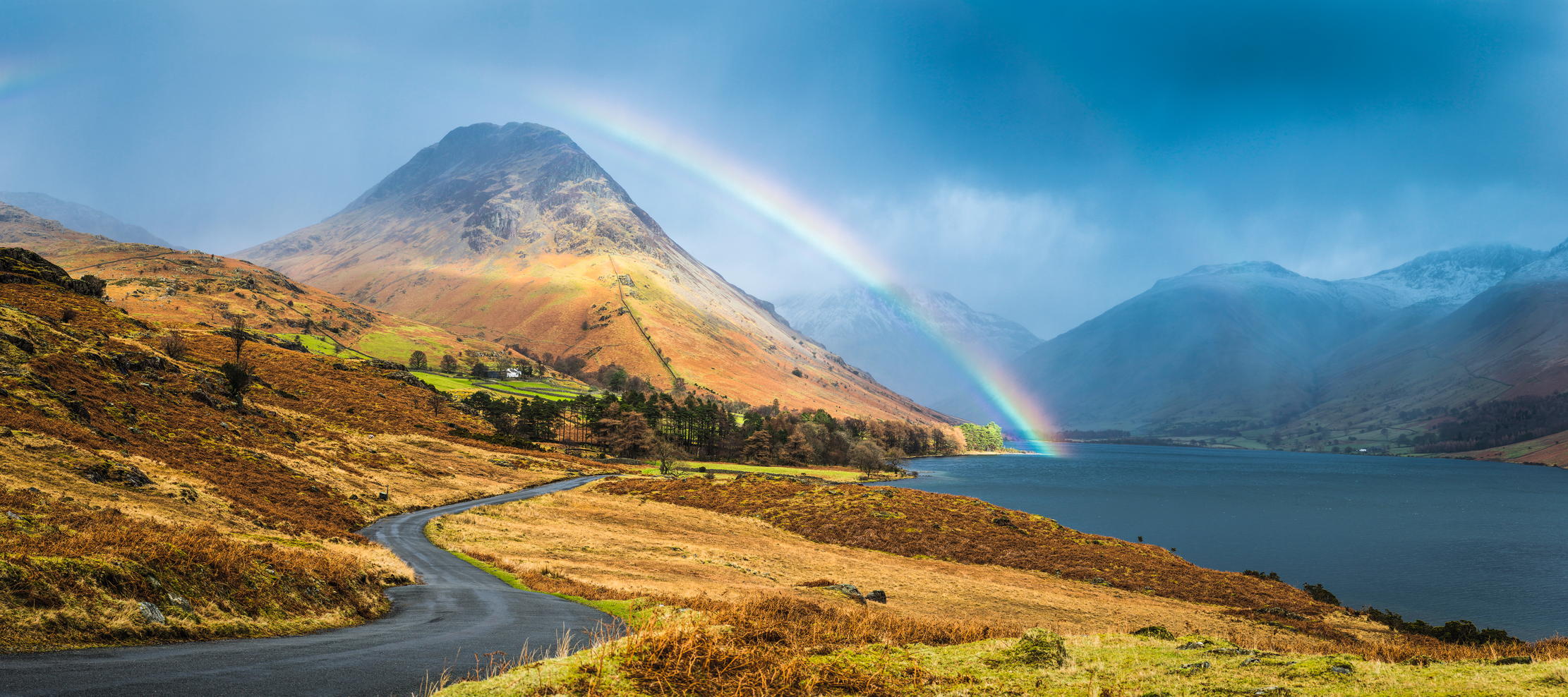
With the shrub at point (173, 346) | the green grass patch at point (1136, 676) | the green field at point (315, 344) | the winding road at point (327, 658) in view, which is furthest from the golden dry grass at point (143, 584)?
the green field at point (315, 344)

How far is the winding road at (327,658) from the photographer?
33.4 ft

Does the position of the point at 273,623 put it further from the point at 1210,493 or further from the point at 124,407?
the point at 1210,493

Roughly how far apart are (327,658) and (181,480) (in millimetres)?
35829

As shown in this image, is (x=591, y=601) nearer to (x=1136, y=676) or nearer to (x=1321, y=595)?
(x=1136, y=676)

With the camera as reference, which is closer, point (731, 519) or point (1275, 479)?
point (731, 519)

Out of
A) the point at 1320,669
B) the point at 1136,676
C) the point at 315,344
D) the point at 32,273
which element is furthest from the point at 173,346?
the point at 315,344

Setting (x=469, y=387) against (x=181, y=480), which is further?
(x=469, y=387)

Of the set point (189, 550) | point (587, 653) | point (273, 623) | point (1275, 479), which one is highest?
point (587, 653)

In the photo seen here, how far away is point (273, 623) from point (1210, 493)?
15653 cm

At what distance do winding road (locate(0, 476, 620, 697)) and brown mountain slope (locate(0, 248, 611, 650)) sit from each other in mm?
1058

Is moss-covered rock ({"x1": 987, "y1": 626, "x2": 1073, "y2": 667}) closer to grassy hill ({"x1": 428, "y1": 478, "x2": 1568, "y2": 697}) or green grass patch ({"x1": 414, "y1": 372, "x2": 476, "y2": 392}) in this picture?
grassy hill ({"x1": 428, "y1": 478, "x2": 1568, "y2": 697})

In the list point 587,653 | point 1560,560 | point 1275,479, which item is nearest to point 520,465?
point 587,653

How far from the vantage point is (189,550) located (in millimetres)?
16844

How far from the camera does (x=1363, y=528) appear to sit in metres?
89.9
